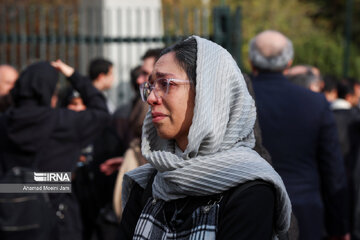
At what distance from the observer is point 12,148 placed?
4188 mm

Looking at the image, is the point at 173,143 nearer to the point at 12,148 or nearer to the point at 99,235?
the point at 12,148

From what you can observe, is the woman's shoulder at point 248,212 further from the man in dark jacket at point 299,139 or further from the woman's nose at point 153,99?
the man in dark jacket at point 299,139

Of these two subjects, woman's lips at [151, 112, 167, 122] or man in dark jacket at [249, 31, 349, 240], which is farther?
man in dark jacket at [249, 31, 349, 240]

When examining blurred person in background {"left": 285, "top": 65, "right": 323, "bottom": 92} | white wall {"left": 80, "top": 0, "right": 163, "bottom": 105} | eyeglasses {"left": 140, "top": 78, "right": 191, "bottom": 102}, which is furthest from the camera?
white wall {"left": 80, "top": 0, "right": 163, "bottom": 105}

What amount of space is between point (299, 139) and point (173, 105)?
1879 millimetres

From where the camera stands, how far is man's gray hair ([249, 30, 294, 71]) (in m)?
4.18

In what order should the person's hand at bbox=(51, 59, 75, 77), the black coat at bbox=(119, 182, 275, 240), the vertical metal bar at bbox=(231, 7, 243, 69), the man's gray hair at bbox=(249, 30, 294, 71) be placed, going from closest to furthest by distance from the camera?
the black coat at bbox=(119, 182, 275, 240) → the man's gray hair at bbox=(249, 30, 294, 71) → the person's hand at bbox=(51, 59, 75, 77) → the vertical metal bar at bbox=(231, 7, 243, 69)

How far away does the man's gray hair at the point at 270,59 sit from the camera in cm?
418

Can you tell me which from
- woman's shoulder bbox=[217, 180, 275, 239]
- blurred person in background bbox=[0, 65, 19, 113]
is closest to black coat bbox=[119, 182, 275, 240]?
woman's shoulder bbox=[217, 180, 275, 239]

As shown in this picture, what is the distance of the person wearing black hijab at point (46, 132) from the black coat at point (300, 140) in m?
1.25

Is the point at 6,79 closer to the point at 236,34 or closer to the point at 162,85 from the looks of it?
the point at 236,34

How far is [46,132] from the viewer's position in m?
4.24

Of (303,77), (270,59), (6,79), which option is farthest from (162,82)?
(6,79)

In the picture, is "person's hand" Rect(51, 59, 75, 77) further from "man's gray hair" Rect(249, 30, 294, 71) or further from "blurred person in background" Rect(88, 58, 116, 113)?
"blurred person in background" Rect(88, 58, 116, 113)
